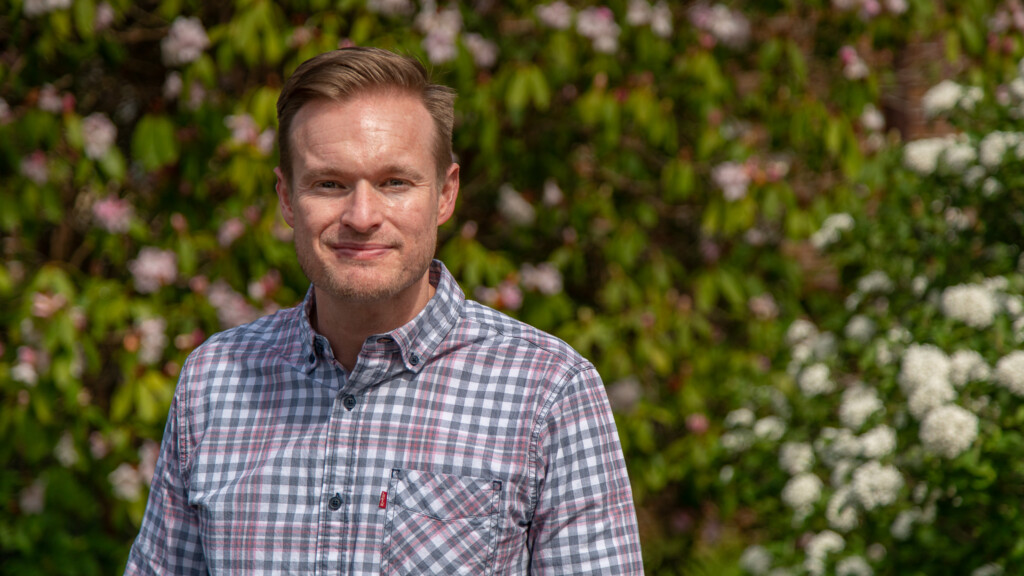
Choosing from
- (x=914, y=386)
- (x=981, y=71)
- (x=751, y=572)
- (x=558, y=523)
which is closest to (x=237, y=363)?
(x=558, y=523)

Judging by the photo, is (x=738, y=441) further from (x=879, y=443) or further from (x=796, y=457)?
(x=879, y=443)

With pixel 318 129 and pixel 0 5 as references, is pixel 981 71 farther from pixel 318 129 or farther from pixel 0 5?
pixel 0 5

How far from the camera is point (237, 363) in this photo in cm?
145

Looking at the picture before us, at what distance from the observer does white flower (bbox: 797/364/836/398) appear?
112 inches

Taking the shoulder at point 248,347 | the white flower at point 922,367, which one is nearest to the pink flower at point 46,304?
the shoulder at point 248,347

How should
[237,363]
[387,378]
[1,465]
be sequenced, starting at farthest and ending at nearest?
[1,465] < [237,363] < [387,378]

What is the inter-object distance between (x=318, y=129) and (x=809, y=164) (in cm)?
289

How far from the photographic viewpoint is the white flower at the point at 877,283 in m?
2.88

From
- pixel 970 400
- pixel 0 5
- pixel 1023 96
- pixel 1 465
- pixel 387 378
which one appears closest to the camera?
pixel 387 378

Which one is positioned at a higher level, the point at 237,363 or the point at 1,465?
Answer: the point at 237,363

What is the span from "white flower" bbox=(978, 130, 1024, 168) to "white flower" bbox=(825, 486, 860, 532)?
95cm

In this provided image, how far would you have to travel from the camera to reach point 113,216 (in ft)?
10.5

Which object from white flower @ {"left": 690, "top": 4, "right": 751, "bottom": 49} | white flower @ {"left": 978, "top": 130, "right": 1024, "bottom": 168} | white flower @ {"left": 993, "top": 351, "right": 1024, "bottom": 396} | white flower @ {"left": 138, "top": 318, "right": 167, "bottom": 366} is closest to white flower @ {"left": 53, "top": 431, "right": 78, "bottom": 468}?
white flower @ {"left": 138, "top": 318, "right": 167, "bottom": 366}

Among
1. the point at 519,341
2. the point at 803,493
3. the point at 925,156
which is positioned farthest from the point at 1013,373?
the point at 519,341
